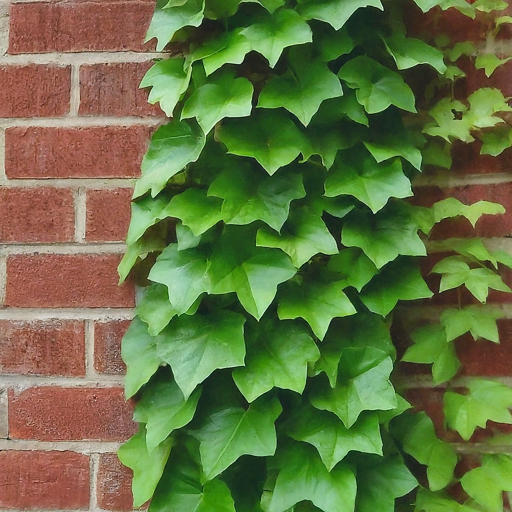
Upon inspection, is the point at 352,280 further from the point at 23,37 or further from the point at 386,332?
the point at 23,37

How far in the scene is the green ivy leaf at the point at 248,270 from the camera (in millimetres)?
595

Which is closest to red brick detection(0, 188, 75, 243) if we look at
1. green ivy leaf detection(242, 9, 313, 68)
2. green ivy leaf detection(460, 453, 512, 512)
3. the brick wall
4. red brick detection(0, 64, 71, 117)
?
the brick wall

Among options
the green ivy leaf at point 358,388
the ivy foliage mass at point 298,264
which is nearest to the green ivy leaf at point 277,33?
the ivy foliage mass at point 298,264

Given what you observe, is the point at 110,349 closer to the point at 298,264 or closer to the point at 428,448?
the point at 298,264

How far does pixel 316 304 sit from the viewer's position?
631mm

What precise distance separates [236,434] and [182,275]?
19 centimetres

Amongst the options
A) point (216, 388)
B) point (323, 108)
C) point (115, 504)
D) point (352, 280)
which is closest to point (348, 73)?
point (323, 108)

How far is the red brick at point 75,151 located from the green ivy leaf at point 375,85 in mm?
262

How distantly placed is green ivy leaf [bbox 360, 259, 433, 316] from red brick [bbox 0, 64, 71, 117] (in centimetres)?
45

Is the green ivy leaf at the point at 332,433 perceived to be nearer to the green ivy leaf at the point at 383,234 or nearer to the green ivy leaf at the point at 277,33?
the green ivy leaf at the point at 383,234

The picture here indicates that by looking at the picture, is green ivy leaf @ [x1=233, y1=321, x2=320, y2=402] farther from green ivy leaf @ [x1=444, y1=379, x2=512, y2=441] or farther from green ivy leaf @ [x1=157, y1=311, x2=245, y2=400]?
green ivy leaf @ [x1=444, y1=379, x2=512, y2=441]

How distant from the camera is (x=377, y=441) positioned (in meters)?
0.61

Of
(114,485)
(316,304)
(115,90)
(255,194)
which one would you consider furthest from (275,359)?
(115,90)

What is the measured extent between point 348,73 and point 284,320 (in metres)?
0.29
